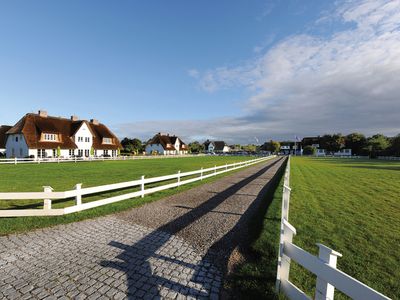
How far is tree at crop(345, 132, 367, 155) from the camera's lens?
331ft

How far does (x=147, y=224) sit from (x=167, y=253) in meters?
2.09

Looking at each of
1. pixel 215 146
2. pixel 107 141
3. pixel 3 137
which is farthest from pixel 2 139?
pixel 215 146

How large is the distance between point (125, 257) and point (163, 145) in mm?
87325

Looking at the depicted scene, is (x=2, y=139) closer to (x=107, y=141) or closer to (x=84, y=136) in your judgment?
(x=84, y=136)

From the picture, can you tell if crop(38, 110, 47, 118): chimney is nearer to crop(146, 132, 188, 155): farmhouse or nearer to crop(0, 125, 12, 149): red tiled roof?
crop(0, 125, 12, 149): red tiled roof

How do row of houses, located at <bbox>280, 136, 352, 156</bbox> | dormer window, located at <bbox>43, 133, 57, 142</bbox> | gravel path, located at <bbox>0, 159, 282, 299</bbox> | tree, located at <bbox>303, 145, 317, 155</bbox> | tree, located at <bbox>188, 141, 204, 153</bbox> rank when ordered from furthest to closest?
tree, located at <bbox>188, 141, 204, 153</bbox> → row of houses, located at <bbox>280, 136, 352, 156</bbox> → tree, located at <bbox>303, 145, 317, 155</bbox> → dormer window, located at <bbox>43, 133, 57, 142</bbox> → gravel path, located at <bbox>0, 159, 282, 299</bbox>

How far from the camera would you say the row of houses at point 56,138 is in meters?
40.1

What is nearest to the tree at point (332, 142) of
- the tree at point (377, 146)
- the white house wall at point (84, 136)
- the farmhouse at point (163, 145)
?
the tree at point (377, 146)

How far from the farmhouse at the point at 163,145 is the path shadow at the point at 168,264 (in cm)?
8522

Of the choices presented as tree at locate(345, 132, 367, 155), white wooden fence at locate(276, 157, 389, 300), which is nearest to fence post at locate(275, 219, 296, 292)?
white wooden fence at locate(276, 157, 389, 300)

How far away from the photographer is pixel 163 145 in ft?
299

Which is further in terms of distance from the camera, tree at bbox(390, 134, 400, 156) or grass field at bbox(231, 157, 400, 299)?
tree at bbox(390, 134, 400, 156)

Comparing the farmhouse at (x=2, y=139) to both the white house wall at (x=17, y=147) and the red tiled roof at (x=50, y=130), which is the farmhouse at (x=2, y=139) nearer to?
the white house wall at (x=17, y=147)

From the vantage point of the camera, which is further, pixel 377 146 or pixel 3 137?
pixel 377 146
